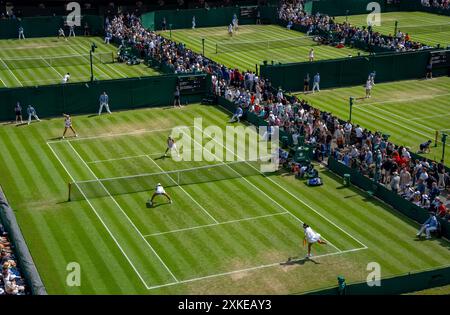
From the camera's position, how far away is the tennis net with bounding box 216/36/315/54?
7412 centimetres

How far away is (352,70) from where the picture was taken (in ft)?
203

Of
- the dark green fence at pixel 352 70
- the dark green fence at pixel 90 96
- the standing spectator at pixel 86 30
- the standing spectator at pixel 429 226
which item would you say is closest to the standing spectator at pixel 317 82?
the dark green fence at pixel 352 70

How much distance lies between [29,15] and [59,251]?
57886 mm

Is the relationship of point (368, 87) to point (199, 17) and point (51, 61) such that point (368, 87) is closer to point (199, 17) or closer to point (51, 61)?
point (51, 61)

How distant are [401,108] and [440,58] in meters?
11.3

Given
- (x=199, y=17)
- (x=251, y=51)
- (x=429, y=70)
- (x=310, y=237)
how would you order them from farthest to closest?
(x=199, y=17) < (x=251, y=51) < (x=429, y=70) < (x=310, y=237)

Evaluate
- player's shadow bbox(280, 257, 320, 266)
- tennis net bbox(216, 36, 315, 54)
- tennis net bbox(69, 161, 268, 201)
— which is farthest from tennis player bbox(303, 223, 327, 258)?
tennis net bbox(216, 36, 315, 54)

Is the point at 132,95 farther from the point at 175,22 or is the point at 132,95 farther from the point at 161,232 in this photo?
the point at 175,22

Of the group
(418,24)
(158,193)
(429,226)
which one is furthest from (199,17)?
(429,226)

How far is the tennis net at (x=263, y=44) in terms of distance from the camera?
7412 centimetres

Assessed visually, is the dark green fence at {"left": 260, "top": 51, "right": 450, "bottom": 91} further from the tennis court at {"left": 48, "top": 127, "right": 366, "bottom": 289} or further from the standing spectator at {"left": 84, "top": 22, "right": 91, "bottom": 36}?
the standing spectator at {"left": 84, "top": 22, "right": 91, "bottom": 36}

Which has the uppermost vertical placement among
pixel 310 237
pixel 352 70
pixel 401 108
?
pixel 352 70

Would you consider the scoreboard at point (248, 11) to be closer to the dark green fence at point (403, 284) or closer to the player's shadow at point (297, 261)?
the player's shadow at point (297, 261)

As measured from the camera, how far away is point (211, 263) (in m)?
31.9
